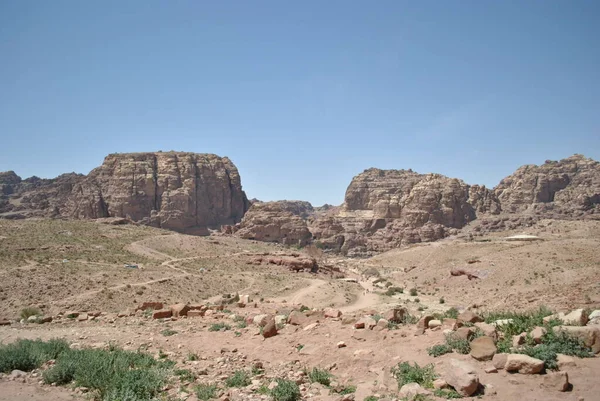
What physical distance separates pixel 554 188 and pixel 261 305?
117589 millimetres

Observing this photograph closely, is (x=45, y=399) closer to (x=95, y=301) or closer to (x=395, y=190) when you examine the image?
(x=95, y=301)

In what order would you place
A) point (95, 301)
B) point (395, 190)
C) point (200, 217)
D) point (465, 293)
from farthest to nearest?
point (395, 190) → point (200, 217) → point (465, 293) → point (95, 301)

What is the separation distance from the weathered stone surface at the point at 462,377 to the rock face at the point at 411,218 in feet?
300

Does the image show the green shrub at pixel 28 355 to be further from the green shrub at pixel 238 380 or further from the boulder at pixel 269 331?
the boulder at pixel 269 331

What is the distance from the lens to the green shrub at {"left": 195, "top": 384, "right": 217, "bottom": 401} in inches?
349

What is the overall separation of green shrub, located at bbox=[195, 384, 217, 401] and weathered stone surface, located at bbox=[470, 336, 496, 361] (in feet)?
17.8

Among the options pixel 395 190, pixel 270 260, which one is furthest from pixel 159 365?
pixel 395 190

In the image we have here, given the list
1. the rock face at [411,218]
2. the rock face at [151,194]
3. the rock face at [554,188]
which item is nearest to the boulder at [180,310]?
the rock face at [411,218]

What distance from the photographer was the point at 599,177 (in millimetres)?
111750

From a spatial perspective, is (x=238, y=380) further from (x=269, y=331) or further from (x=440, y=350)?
(x=440, y=350)

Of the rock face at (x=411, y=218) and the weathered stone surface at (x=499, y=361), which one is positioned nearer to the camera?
the weathered stone surface at (x=499, y=361)

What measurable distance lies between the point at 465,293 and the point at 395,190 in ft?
330

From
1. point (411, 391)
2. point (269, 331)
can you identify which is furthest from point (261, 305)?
point (411, 391)

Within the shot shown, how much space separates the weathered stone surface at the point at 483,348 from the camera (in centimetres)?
846
